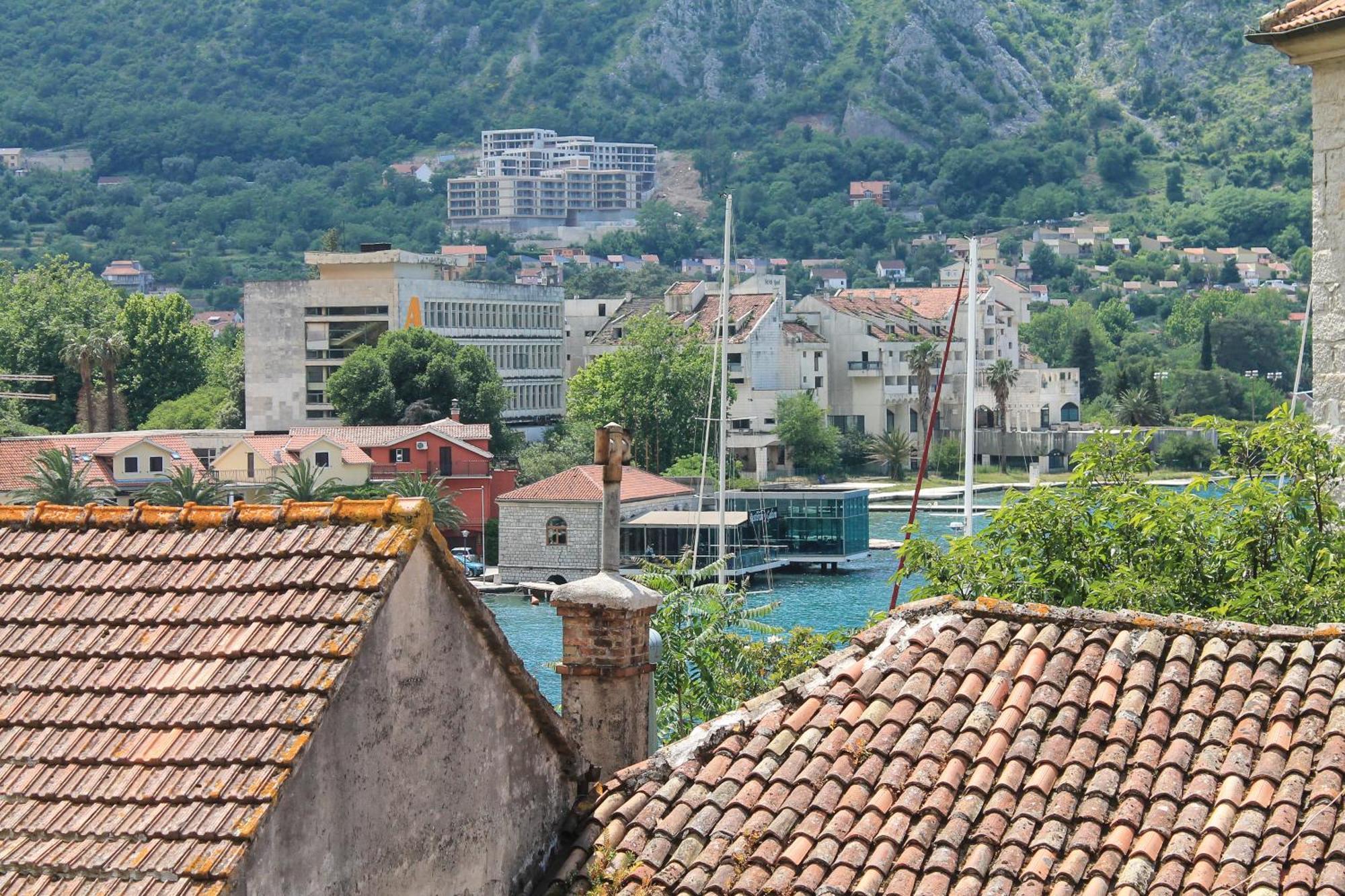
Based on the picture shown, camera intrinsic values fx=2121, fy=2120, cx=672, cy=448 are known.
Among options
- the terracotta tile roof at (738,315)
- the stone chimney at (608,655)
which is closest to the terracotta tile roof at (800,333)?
the terracotta tile roof at (738,315)

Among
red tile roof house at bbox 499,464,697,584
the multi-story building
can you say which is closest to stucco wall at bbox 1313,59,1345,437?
red tile roof house at bbox 499,464,697,584

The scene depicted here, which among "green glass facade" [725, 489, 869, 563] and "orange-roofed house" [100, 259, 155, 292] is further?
"orange-roofed house" [100, 259, 155, 292]

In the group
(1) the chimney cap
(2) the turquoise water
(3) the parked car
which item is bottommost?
(2) the turquoise water

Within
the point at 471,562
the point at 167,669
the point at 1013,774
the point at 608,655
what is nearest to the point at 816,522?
the point at 471,562

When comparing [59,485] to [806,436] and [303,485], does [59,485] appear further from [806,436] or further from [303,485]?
[806,436]

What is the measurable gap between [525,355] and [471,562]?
34824 millimetres

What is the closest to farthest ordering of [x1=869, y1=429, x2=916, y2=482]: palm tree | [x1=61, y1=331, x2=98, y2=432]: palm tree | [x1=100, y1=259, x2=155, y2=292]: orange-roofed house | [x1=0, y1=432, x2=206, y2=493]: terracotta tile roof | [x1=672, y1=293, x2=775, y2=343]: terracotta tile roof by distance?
[x1=0, y1=432, x2=206, y2=493]: terracotta tile roof < [x1=61, y1=331, x2=98, y2=432]: palm tree < [x1=672, y1=293, x2=775, y2=343]: terracotta tile roof < [x1=869, y1=429, x2=916, y2=482]: palm tree < [x1=100, y1=259, x2=155, y2=292]: orange-roofed house

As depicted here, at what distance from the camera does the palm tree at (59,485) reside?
58594 mm

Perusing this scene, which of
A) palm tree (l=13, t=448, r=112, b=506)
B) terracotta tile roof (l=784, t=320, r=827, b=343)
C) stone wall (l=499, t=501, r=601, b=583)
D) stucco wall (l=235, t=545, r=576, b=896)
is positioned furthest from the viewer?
terracotta tile roof (l=784, t=320, r=827, b=343)

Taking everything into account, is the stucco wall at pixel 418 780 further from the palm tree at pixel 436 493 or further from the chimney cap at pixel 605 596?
the palm tree at pixel 436 493

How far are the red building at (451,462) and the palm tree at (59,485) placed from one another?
447 inches

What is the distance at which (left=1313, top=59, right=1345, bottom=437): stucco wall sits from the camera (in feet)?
39.2

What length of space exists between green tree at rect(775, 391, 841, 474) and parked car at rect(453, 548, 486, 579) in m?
30.6

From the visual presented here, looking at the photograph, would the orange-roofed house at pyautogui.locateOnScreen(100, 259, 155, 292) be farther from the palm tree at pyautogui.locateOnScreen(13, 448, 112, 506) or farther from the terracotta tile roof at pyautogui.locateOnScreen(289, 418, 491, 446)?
the palm tree at pyautogui.locateOnScreen(13, 448, 112, 506)
